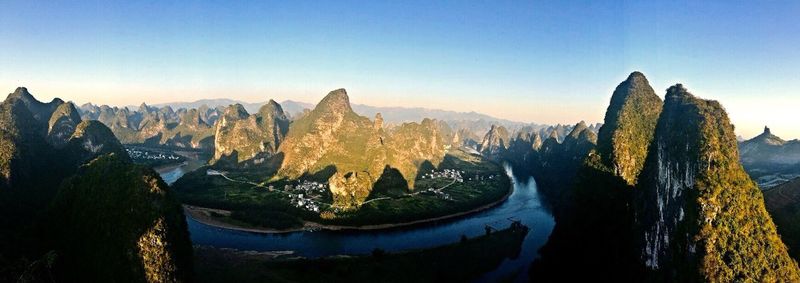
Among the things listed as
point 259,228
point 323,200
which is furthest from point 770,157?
point 259,228

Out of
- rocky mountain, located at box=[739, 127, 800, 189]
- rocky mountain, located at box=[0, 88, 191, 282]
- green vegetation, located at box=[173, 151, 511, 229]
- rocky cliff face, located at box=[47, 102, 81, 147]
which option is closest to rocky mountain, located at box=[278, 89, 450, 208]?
green vegetation, located at box=[173, 151, 511, 229]

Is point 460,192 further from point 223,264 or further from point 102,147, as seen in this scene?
point 102,147

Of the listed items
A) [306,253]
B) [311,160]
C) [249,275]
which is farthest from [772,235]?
[311,160]

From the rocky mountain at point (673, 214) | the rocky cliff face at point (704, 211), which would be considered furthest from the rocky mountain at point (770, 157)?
the rocky cliff face at point (704, 211)

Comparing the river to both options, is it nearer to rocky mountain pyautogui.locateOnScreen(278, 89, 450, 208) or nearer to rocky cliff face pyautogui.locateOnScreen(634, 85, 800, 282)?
rocky cliff face pyautogui.locateOnScreen(634, 85, 800, 282)

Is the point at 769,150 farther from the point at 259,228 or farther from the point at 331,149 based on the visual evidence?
the point at 259,228
